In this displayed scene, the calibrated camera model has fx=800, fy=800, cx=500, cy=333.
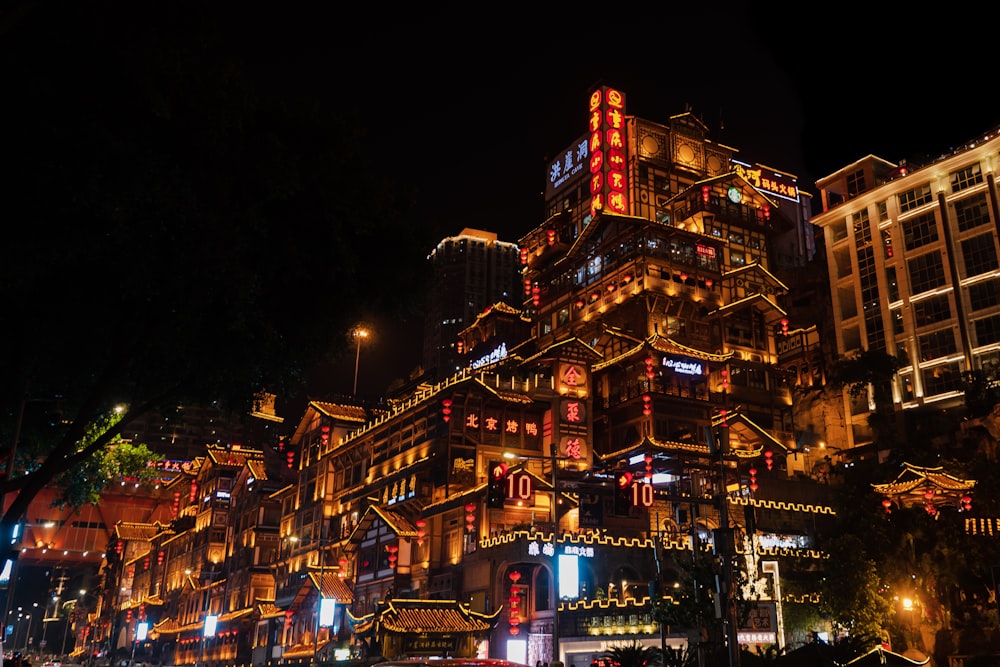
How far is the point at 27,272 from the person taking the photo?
1278cm

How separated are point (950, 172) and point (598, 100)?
30.9 m

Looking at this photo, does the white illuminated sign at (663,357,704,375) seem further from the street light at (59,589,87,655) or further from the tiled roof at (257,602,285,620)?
the street light at (59,589,87,655)

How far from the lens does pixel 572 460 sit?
179 feet

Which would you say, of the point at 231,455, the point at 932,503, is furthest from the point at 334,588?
the point at 932,503

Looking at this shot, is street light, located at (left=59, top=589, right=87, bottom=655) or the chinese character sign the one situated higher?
the chinese character sign

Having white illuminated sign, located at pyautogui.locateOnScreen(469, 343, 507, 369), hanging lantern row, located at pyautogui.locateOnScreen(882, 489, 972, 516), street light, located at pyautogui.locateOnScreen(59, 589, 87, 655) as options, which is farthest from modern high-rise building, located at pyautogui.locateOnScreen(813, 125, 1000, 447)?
street light, located at pyautogui.locateOnScreen(59, 589, 87, 655)

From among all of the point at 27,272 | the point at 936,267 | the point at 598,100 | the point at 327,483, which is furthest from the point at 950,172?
the point at 27,272

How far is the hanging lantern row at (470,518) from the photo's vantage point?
47.8 metres

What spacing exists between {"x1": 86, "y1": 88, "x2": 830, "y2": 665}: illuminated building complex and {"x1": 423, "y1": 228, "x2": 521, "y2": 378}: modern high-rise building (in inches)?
3136

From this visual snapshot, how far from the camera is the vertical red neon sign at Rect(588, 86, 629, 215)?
73.8 m

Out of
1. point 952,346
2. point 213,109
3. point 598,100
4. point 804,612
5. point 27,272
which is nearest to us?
point 27,272

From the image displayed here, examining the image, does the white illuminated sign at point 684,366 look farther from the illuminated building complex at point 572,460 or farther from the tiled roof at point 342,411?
the tiled roof at point 342,411

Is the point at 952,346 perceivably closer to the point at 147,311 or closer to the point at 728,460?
the point at 728,460

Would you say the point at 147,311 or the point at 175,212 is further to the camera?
the point at 147,311
